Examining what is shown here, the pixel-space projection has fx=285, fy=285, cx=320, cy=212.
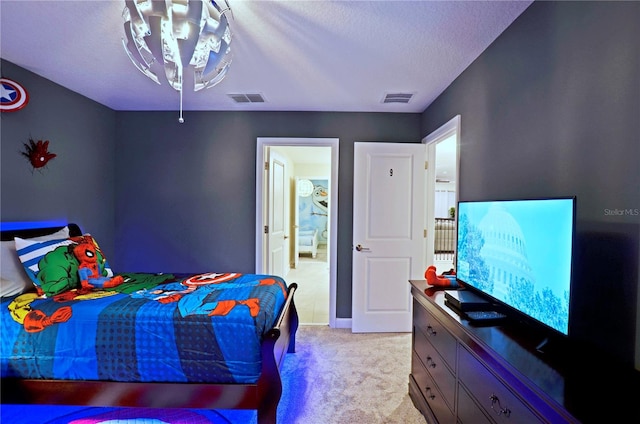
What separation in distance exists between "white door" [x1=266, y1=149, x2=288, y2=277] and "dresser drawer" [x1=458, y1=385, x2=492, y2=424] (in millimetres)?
2513

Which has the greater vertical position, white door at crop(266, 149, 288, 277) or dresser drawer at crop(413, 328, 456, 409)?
white door at crop(266, 149, 288, 277)

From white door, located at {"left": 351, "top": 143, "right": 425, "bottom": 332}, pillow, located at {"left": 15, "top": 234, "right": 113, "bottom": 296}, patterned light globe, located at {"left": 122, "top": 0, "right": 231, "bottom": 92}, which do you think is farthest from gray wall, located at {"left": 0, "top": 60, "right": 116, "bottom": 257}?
white door, located at {"left": 351, "top": 143, "right": 425, "bottom": 332}

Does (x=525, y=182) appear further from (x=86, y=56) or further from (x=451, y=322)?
(x=86, y=56)

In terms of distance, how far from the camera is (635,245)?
3.45 feet

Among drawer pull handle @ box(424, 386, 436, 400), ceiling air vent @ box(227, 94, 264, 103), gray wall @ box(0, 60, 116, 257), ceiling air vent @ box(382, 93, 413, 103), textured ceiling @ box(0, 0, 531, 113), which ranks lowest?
drawer pull handle @ box(424, 386, 436, 400)

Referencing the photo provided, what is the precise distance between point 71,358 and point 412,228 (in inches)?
119

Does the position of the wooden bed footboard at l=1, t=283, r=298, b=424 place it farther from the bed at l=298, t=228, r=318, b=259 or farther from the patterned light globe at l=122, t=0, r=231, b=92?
the bed at l=298, t=228, r=318, b=259

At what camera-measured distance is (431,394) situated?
5.87 ft

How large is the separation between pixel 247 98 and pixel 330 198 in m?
1.42

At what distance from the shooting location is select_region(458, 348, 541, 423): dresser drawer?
1.03m

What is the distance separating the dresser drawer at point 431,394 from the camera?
1.59m

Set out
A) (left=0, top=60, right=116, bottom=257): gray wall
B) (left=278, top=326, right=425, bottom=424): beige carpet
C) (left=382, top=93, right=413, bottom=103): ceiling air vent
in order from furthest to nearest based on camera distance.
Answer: (left=382, top=93, right=413, bottom=103): ceiling air vent, (left=0, top=60, right=116, bottom=257): gray wall, (left=278, top=326, right=425, bottom=424): beige carpet

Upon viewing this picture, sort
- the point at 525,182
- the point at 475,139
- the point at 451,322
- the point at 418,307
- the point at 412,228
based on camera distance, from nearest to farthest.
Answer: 1. the point at 451,322
2. the point at 525,182
3. the point at 418,307
4. the point at 475,139
5. the point at 412,228

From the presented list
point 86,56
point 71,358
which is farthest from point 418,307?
point 86,56
